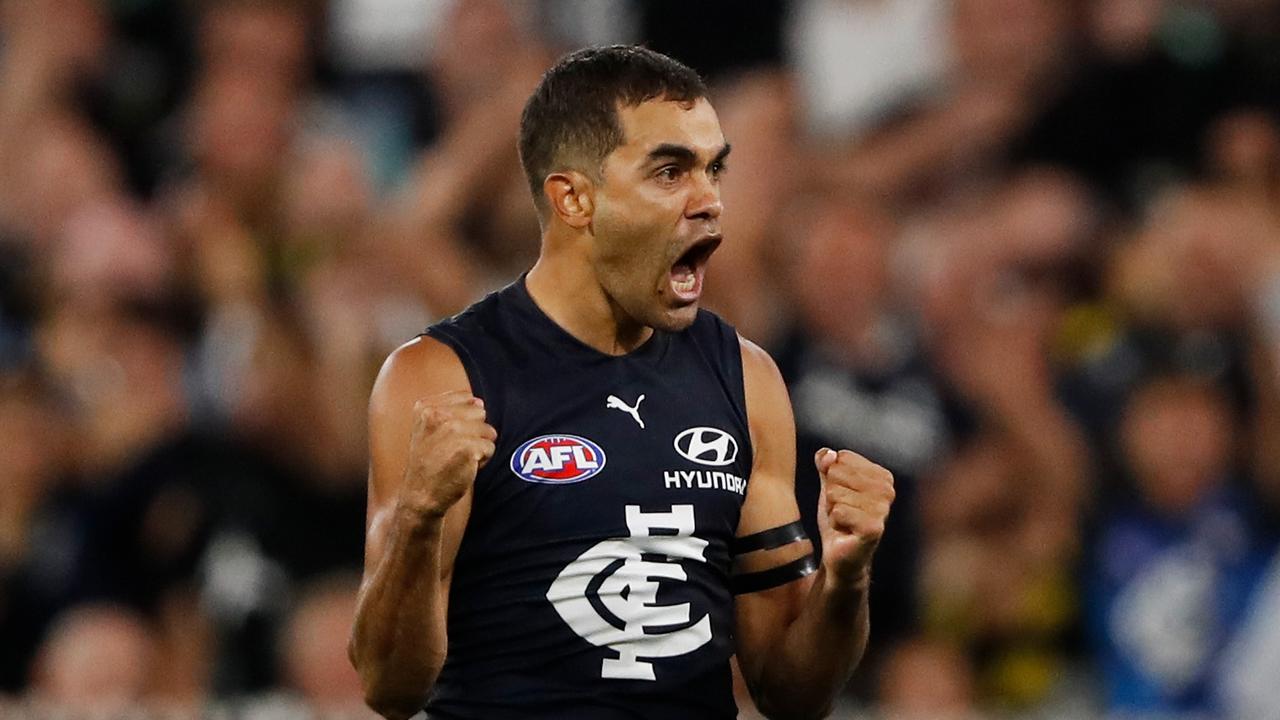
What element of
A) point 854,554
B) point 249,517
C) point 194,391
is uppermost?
point 194,391

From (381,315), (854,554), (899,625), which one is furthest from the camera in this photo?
(381,315)

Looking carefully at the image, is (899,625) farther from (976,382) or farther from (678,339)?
(678,339)

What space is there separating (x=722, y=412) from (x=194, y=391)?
13.5ft

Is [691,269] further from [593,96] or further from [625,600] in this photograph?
[625,600]

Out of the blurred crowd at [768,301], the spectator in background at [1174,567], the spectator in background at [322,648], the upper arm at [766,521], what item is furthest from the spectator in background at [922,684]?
the upper arm at [766,521]

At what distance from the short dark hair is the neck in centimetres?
15

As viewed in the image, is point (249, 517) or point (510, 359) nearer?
point (510, 359)

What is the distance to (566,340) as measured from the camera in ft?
13.4

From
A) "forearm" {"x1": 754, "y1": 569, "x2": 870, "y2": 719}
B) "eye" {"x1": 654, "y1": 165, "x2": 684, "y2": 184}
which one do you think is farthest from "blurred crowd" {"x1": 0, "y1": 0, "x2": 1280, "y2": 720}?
"eye" {"x1": 654, "y1": 165, "x2": 684, "y2": 184}

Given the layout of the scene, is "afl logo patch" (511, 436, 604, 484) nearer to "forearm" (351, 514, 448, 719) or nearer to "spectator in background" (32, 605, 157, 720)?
"forearm" (351, 514, 448, 719)

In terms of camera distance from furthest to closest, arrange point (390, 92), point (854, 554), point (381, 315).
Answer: point (390, 92)
point (381, 315)
point (854, 554)

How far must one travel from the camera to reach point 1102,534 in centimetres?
719

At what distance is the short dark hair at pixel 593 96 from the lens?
3.99 m

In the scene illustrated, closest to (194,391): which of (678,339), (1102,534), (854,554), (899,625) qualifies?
(899,625)
